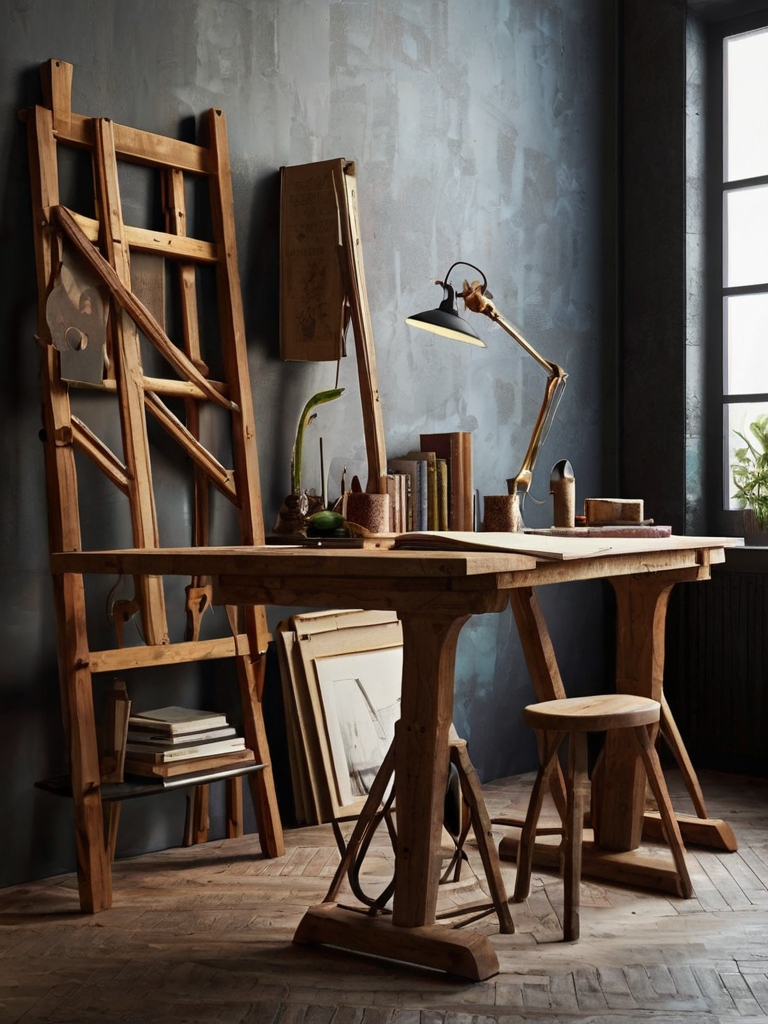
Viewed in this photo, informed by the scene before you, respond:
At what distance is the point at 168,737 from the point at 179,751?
0.18ft

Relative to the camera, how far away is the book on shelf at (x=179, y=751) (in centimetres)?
377

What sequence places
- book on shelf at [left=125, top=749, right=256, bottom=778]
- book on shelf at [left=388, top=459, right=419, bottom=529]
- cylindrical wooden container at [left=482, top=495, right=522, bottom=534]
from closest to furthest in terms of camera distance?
book on shelf at [left=125, top=749, right=256, bottom=778] < cylindrical wooden container at [left=482, top=495, right=522, bottom=534] < book on shelf at [left=388, top=459, right=419, bottom=529]

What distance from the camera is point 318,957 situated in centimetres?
312

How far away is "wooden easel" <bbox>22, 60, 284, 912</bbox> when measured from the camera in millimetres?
3648

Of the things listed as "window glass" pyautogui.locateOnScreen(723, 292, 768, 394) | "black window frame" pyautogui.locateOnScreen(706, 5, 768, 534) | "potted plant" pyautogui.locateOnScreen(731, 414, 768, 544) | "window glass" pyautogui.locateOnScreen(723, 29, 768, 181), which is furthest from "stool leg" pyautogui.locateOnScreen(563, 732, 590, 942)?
"window glass" pyautogui.locateOnScreen(723, 29, 768, 181)

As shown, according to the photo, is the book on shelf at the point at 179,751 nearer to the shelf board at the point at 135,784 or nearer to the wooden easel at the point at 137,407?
the shelf board at the point at 135,784

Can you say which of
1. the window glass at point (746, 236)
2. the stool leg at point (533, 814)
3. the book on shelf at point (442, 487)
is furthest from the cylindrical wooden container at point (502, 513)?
the window glass at point (746, 236)

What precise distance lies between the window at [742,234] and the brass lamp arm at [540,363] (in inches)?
64.3

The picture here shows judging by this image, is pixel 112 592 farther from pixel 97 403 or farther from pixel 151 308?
pixel 151 308

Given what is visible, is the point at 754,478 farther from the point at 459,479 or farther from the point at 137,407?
the point at 137,407

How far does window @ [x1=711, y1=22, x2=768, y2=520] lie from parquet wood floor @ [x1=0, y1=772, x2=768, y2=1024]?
2.47 m

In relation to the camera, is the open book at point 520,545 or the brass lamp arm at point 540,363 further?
the brass lamp arm at point 540,363

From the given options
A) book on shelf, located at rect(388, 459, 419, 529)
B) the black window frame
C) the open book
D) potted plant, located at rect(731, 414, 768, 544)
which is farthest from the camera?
the black window frame

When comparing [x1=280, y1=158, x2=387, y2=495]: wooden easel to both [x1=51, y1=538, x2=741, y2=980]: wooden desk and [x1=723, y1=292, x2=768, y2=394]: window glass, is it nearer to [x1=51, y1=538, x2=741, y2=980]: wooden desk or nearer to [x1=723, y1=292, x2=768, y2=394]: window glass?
[x1=51, y1=538, x2=741, y2=980]: wooden desk
